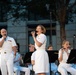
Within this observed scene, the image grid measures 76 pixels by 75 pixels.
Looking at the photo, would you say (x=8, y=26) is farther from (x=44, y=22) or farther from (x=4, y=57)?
(x=4, y=57)

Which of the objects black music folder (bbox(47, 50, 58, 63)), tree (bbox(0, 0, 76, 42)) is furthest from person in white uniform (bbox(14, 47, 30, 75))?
tree (bbox(0, 0, 76, 42))

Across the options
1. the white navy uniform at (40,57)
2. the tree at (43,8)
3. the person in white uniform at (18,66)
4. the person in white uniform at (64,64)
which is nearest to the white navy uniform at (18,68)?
the person in white uniform at (18,66)

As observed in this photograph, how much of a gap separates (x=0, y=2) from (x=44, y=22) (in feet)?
21.6

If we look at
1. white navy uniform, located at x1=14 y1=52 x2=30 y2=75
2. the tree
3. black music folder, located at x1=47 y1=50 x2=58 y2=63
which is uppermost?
the tree

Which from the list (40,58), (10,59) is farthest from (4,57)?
(40,58)

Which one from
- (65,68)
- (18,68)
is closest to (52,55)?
(65,68)

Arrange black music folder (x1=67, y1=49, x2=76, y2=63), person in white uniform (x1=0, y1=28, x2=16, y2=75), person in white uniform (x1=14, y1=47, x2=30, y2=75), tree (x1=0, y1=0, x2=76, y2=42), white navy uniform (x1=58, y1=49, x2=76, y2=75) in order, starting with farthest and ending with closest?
tree (x1=0, y1=0, x2=76, y2=42)
person in white uniform (x1=14, y1=47, x2=30, y2=75)
white navy uniform (x1=58, y1=49, x2=76, y2=75)
black music folder (x1=67, y1=49, x2=76, y2=63)
person in white uniform (x1=0, y1=28, x2=16, y2=75)

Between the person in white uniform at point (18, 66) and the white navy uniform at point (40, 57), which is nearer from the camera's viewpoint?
the white navy uniform at point (40, 57)

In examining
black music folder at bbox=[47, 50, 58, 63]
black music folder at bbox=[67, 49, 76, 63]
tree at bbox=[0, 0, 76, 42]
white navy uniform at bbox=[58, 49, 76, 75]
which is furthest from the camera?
tree at bbox=[0, 0, 76, 42]

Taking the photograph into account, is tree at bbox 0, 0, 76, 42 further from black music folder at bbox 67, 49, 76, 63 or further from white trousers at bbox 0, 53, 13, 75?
white trousers at bbox 0, 53, 13, 75

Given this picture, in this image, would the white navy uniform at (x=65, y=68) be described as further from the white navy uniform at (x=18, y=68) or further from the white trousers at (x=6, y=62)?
the white trousers at (x=6, y=62)

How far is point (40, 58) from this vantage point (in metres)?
10.4

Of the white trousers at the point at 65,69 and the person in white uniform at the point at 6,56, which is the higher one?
the person in white uniform at the point at 6,56

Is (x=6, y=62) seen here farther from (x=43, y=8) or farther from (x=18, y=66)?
(x=43, y=8)
